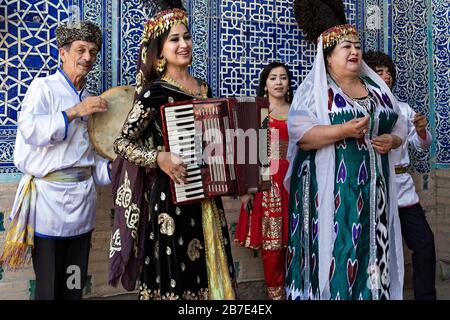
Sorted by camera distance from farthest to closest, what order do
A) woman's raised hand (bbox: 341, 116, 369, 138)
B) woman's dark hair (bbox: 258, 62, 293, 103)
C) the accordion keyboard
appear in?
woman's dark hair (bbox: 258, 62, 293, 103), woman's raised hand (bbox: 341, 116, 369, 138), the accordion keyboard

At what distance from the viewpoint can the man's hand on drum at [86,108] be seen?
3.12 metres

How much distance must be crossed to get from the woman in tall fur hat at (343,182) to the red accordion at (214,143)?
2.41 feet

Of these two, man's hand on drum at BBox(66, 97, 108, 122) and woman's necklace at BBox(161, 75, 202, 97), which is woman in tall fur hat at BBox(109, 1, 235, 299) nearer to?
woman's necklace at BBox(161, 75, 202, 97)

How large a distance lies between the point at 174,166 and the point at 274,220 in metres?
1.74

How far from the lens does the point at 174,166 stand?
98.8 inches

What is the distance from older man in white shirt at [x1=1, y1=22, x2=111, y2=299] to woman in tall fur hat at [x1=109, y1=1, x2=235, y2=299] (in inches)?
19.2

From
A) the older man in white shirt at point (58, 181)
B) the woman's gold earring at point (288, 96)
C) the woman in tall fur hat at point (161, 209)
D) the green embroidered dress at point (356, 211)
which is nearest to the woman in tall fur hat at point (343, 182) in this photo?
the green embroidered dress at point (356, 211)

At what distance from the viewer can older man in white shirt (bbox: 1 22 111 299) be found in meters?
3.13

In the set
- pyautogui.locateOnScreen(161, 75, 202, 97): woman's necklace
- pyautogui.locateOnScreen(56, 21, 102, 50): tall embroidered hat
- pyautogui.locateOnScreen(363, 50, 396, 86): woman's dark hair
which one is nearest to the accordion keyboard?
pyautogui.locateOnScreen(161, 75, 202, 97): woman's necklace

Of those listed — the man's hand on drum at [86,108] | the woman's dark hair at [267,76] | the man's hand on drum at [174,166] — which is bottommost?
the man's hand on drum at [174,166]

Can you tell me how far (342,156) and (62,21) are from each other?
219 cm

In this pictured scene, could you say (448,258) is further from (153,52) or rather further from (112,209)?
(153,52)

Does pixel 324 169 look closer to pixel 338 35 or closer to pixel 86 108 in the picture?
pixel 338 35

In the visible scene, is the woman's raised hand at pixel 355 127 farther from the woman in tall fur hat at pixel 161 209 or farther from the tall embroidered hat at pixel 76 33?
the tall embroidered hat at pixel 76 33
